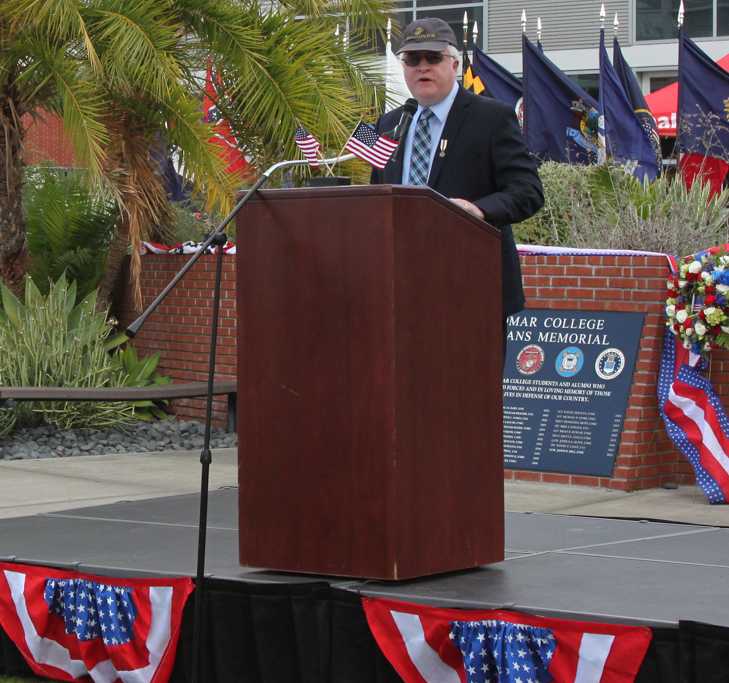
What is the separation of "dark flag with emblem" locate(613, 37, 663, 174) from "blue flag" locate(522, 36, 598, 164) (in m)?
0.64

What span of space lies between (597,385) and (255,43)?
5.35 metres

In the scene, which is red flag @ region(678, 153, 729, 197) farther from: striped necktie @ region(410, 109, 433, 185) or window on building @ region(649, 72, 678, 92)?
window on building @ region(649, 72, 678, 92)

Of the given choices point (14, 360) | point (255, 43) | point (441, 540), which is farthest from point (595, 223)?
point (441, 540)

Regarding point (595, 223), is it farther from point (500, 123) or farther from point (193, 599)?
point (193, 599)

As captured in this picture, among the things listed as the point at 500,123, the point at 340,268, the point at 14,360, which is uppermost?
the point at 500,123

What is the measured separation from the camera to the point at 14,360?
11.7m

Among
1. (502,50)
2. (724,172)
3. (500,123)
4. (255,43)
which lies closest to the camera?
(500,123)

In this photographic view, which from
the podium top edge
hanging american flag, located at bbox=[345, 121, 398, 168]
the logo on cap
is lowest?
the logo on cap

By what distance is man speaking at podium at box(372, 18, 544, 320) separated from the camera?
489cm

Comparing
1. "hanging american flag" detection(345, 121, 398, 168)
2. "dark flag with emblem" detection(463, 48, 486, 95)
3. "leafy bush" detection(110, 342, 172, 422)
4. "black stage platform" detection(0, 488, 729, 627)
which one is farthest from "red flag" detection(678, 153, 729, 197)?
"hanging american flag" detection(345, 121, 398, 168)

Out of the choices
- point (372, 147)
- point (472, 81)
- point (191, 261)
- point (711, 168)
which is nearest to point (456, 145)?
point (372, 147)

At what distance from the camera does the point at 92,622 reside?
502 cm

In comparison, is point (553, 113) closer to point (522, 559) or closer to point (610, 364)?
point (610, 364)

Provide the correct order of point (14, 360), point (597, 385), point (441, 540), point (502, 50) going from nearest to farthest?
1. point (441, 540)
2. point (597, 385)
3. point (14, 360)
4. point (502, 50)
